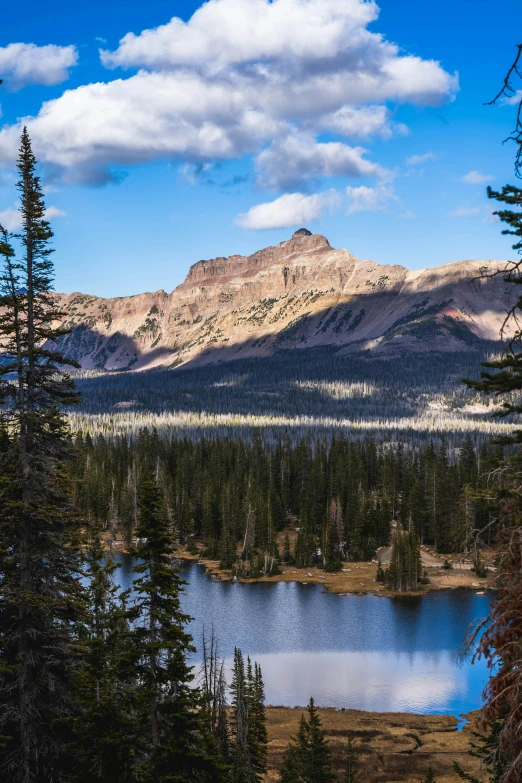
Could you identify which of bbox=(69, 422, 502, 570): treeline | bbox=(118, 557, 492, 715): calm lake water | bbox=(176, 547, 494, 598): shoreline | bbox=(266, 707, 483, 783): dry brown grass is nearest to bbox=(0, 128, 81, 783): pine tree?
bbox=(266, 707, 483, 783): dry brown grass

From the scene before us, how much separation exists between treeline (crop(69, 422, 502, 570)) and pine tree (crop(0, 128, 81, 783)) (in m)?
87.8

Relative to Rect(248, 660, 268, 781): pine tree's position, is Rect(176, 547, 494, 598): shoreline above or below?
below

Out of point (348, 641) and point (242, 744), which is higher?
point (242, 744)

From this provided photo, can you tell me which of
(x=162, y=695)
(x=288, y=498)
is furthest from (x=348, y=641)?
(x=288, y=498)

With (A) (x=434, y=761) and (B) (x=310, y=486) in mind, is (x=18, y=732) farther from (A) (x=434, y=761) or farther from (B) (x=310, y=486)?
(B) (x=310, y=486)

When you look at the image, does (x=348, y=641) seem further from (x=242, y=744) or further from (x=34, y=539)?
(x=34, y=539)

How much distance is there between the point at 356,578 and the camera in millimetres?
111375

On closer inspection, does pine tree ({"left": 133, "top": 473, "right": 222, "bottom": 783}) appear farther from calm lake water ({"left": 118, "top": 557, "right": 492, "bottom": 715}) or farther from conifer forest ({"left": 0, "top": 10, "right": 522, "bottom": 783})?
calm lake water ({"left": 118, "top": 557, "right": 492, "bottom": 715})

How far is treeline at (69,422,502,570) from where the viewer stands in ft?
412

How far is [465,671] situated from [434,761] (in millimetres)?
24653

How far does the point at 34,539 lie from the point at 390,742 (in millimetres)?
41285

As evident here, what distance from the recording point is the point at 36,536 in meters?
25.3

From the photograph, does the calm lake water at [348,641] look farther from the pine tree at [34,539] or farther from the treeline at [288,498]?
the pine tree at [34,539]

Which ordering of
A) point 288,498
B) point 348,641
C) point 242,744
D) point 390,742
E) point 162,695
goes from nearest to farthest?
1. point 162,695
2. point 242,744
3. point 390,742
4. point 348,641
5. point 288,498
